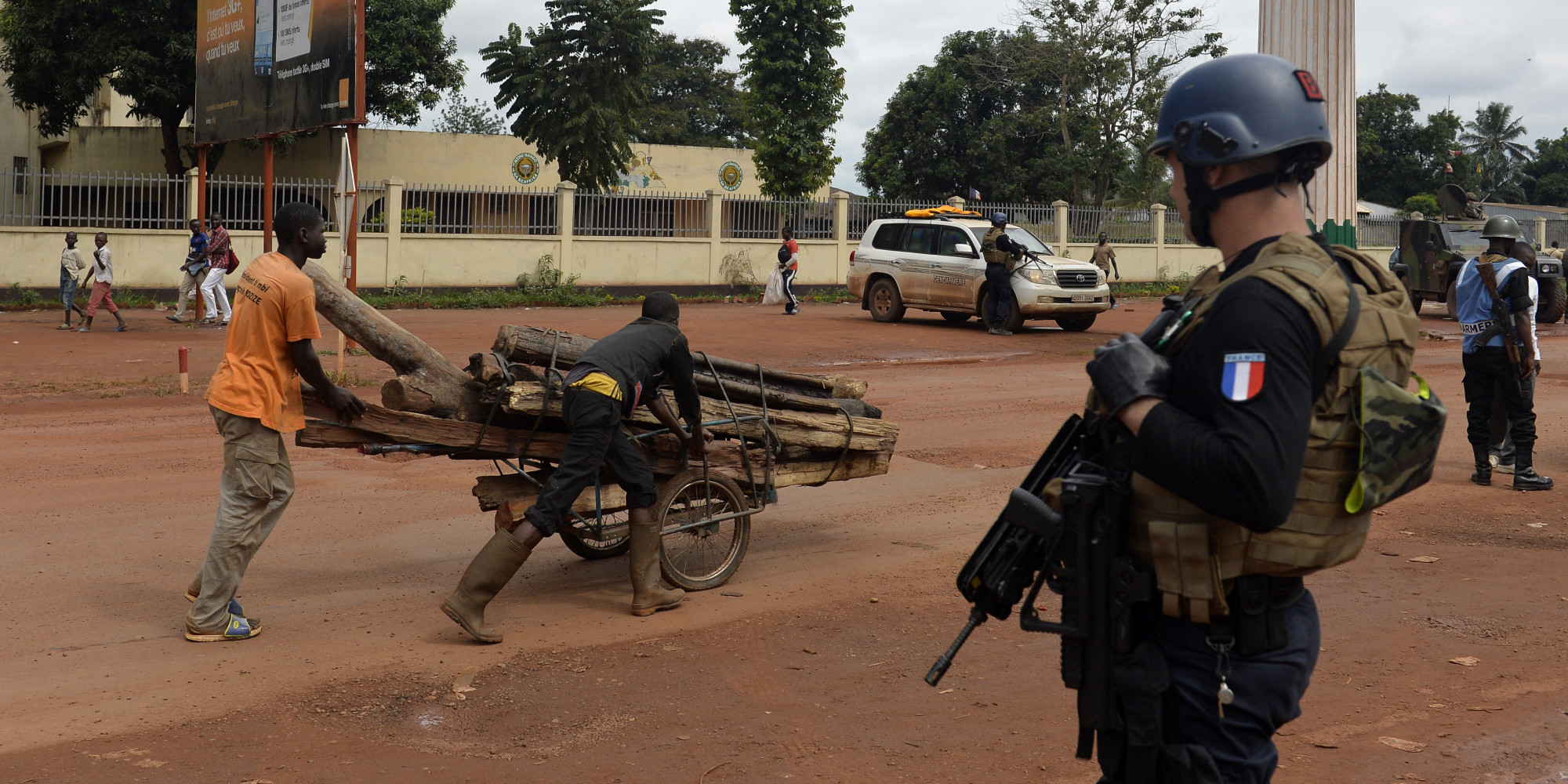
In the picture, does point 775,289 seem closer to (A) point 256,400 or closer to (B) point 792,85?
(B) point 792,85

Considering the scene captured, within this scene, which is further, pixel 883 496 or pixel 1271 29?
pixel 1271 29

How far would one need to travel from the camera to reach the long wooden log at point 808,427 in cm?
617

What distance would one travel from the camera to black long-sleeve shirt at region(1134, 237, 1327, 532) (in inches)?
81.2

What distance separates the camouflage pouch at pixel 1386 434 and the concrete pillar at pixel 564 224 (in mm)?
26337

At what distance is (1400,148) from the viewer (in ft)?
197

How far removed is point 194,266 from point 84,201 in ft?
18.5

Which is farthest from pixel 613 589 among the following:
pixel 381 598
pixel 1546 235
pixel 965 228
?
pixel 1546 235

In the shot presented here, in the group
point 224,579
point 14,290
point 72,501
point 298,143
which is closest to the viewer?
point 224,579

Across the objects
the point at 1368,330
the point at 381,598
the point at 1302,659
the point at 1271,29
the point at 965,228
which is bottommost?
the point at 381,598

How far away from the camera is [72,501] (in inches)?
304

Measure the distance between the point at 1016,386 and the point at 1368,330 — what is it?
12.0 meters

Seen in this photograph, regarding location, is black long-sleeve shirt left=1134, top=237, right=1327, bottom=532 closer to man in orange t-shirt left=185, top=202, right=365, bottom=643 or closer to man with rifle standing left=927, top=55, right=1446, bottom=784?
man with rifle standing left=927, top=55, right=1446, bottom=784

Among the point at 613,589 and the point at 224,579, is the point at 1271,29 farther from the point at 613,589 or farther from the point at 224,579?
the point at 224,579

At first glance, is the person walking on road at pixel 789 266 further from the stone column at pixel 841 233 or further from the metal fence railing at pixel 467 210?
the metal fence railing at pixel 467 210
